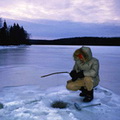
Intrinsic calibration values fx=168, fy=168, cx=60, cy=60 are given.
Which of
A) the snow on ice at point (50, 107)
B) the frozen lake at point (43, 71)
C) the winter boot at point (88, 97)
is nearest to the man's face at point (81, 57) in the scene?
the winter boot at point (88, 97)

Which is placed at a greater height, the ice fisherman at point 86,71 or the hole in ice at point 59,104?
the ice fisherman at point 86,71

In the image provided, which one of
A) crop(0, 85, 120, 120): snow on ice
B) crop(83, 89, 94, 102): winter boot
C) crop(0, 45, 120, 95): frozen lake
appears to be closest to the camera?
crop(0, 85, 120, 120): snow on ice

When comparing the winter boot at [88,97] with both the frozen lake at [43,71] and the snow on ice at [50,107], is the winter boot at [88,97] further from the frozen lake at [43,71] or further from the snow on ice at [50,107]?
the frozen lake at [43,71]

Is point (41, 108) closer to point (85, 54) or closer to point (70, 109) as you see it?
point (70, 109)

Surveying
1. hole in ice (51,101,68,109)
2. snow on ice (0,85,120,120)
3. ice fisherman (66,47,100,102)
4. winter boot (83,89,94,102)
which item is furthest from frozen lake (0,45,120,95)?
hole in ice (51,101,68,109)

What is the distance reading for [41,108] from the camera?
10.8 feet

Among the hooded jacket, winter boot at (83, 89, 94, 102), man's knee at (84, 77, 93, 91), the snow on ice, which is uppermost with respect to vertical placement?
the hooded jacket

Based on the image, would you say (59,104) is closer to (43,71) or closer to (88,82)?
(88,82)

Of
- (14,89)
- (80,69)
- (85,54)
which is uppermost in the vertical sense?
(85,54)

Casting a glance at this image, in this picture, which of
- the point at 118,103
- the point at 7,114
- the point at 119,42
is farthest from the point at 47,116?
the point at 119,42

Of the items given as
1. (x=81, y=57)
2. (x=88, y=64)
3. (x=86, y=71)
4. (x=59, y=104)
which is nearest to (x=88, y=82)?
(x=86, y=71)

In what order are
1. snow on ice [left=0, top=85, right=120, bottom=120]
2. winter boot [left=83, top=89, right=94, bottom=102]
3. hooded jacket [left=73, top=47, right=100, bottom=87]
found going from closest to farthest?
snow on ice [left=0, top=85, right=120, bottom=120] < hooded jacket [left=73, top=47, right=100, bottom=87] < winter boot [left=83, top=89, right=94, bottom=102]

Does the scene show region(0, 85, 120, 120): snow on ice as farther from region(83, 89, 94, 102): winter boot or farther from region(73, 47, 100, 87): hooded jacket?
region(73, 47, 100, 87): hooded jacket

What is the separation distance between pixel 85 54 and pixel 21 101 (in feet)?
5.67
